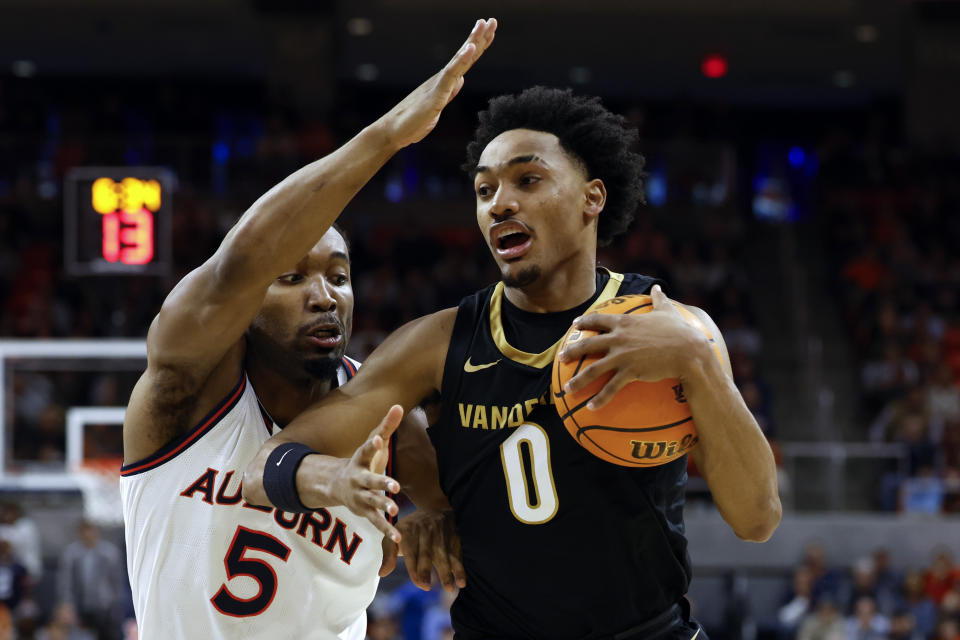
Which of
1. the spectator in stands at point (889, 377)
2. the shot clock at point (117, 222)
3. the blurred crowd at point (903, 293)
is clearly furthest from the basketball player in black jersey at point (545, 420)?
the spectator in stands at point (889, 377)

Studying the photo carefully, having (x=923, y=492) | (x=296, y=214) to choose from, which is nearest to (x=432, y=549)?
Result: (x=296, y=214)

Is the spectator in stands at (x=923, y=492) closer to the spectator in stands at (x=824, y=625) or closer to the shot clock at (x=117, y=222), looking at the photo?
the spectator in stands at (x=824, y=625)

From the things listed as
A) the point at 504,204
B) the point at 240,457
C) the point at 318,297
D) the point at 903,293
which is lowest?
the point at 240,457

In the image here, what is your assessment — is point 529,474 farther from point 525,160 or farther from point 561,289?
point 525,160

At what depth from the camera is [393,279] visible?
14.5 m

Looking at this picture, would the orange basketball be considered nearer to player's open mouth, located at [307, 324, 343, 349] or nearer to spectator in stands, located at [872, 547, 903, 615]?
player's open mouth, located at [307, 324, 343, 349]

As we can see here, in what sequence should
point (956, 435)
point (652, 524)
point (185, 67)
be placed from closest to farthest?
1. point (652, 524)
2. point (956, 435)
3. point (185, 67)

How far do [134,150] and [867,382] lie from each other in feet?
30.1

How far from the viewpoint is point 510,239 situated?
3.46 meters

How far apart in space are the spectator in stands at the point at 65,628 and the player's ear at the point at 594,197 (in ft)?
24.9

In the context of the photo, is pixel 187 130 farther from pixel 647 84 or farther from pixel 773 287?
pixel 773 287

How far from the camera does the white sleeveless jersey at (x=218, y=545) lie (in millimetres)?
3633

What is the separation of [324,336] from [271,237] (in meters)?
0.52

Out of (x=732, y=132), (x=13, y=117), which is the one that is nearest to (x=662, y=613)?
(x=732, y=132)
